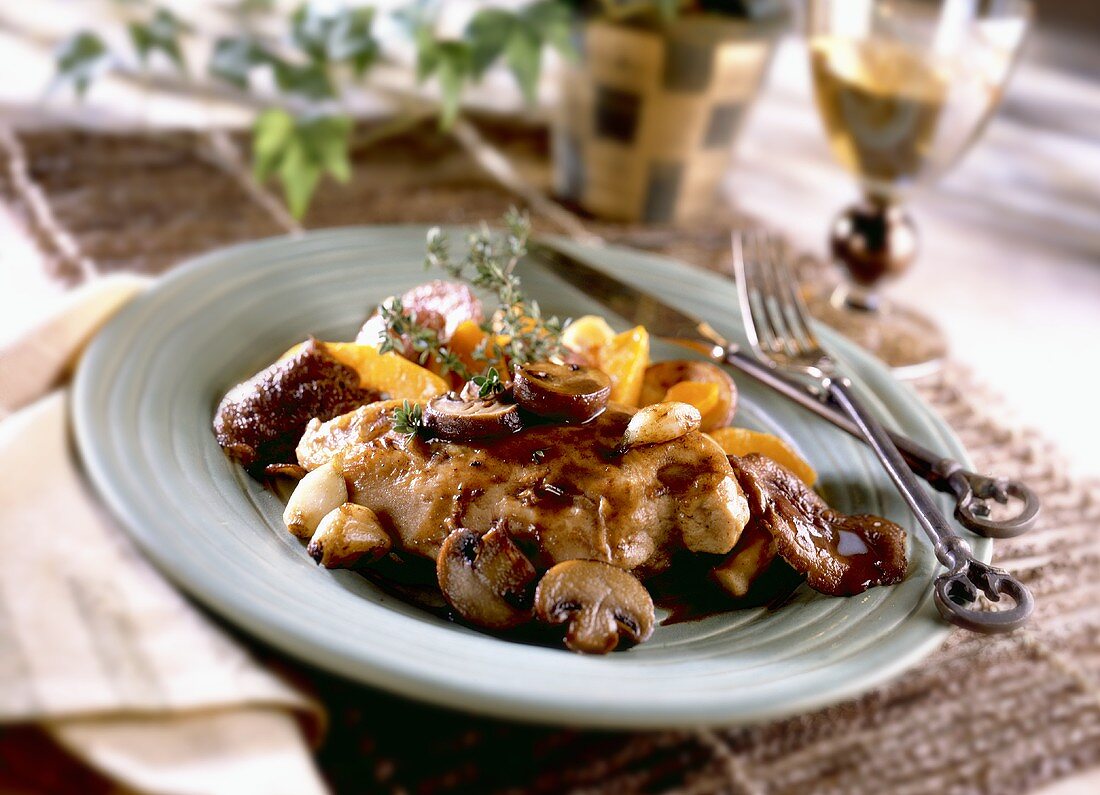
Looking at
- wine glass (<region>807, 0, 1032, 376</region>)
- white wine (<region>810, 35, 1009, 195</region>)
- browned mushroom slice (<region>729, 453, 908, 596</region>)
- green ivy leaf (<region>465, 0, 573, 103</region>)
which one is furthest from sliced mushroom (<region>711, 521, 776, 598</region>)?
green ivy leaf (<region>465, 0, 573, 103</region>)

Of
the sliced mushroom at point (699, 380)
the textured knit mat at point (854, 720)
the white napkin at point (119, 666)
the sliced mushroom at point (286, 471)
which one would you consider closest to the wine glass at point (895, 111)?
the textured knit mat at point (854, 720)

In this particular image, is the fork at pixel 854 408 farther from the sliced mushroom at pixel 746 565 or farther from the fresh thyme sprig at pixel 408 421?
the fresh thyme sprig at pixel 408 421

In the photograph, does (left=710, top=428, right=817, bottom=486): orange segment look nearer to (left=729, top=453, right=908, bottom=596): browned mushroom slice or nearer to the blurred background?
(left=729, top=453, right=908, bottom=596): browned mushroom slice

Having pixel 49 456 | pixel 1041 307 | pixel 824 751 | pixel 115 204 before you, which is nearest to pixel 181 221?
pixel 115 204

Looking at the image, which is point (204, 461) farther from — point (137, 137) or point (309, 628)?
point (137, 137)

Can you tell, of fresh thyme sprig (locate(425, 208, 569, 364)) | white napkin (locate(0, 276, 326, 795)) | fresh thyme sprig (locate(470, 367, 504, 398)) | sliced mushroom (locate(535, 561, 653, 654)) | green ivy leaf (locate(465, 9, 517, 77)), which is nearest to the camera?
white napkin (locate(0, 276, 326, 795))

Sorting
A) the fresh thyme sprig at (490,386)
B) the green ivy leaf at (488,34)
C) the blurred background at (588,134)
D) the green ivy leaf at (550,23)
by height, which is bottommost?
the blurred background at (588,134)
